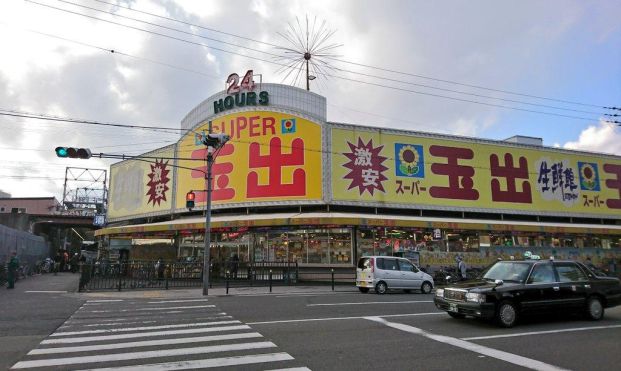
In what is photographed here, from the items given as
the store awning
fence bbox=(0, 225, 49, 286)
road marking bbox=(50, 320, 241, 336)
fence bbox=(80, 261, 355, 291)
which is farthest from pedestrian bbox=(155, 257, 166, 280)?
road marking bbox=(50, 320, 241, 336)

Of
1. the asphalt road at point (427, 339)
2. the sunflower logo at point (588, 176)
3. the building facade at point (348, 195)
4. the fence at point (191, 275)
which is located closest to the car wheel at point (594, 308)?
the asphalt road at point (427, 339)

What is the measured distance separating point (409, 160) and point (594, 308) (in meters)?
18.4

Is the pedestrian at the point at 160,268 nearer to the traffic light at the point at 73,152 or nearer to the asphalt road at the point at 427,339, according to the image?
the traffic light at the point at 73,152

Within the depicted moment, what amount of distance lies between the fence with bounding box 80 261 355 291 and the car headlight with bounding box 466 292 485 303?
11430mm

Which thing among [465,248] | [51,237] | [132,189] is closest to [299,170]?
[465,248]

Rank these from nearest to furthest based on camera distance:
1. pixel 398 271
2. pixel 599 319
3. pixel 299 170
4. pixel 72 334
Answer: pixel 72 334 → pixel 599 319 → pixel 398 271 → pixel 299 170

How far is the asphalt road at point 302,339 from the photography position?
7075mm

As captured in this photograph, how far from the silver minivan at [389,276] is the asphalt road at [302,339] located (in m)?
6.14

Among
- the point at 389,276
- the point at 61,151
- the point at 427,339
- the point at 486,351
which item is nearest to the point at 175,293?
the point at 61,151

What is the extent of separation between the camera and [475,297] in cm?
1001

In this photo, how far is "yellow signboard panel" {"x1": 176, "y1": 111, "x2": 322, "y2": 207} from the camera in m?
27.0

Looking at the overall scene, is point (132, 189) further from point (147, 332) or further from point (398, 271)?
point (147, 332)

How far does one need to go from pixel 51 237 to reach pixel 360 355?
63094mm

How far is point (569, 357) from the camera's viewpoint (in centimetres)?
741
